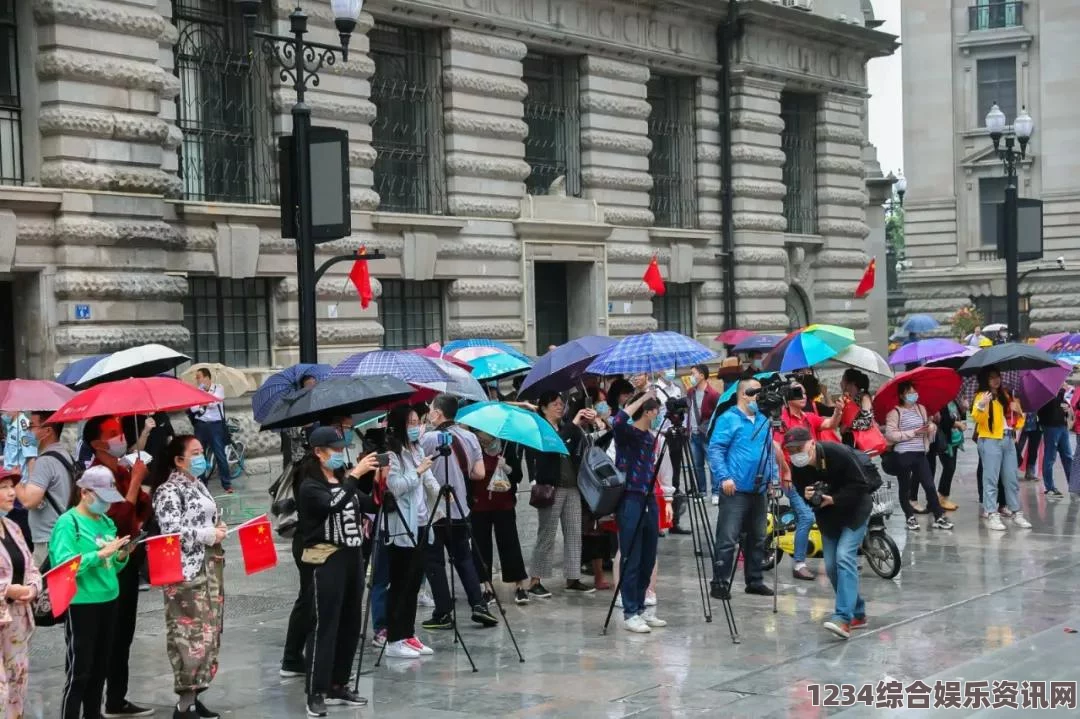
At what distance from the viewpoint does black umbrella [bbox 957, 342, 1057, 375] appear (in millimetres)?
17844

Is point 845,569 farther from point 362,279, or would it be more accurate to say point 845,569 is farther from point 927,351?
point 362,279

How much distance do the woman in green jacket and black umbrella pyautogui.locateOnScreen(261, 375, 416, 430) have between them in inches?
58.0

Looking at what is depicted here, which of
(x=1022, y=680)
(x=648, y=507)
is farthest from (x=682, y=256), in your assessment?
(x=1022, y=680)

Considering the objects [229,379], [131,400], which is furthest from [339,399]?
[229,379]

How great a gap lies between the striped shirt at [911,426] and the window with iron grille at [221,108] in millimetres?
11258

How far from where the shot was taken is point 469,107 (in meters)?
27.5

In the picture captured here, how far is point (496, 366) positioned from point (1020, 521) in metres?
6.41

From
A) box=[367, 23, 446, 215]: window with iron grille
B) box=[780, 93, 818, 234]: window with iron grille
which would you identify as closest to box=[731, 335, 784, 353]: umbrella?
box=[367, 23, 446, 215]: window with iron grille

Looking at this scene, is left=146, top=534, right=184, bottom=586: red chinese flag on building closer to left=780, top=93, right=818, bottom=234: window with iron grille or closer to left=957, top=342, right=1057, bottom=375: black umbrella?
left=957, top=342, right=1057, bottom=375: black umbrella

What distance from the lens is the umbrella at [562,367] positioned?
1550cm

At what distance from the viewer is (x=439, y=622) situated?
1277 centimetres

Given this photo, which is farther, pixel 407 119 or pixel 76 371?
pixel 407 119

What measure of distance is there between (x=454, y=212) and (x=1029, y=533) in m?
12.8

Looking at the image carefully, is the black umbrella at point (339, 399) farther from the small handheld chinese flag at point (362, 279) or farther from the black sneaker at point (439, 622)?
the small handheld chinese flag at point (362, 279)
